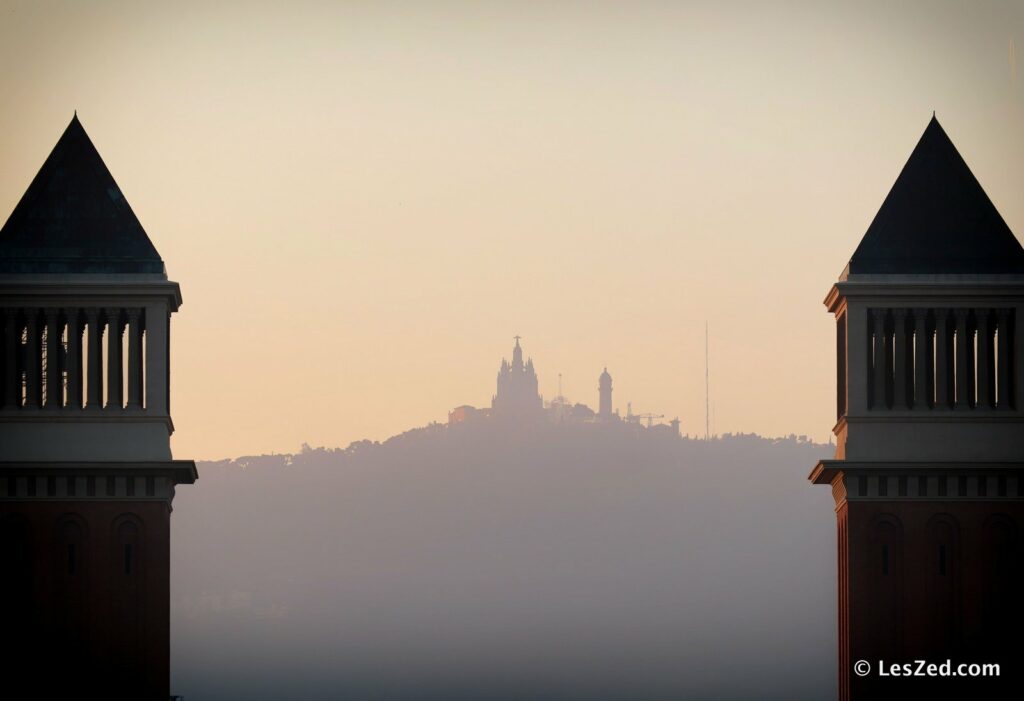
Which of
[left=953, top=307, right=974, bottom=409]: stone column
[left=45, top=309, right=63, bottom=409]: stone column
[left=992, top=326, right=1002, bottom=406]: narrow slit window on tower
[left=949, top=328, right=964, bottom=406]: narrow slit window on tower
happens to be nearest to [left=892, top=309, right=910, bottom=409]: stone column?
[left=949, top=328, right=964, bottom=406]: narrow slit window on tower

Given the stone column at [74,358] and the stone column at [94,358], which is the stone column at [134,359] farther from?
the stone column at [74,358]

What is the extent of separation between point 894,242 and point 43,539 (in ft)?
72.3

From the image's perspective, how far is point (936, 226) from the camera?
6700cm

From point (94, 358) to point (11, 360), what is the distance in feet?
6.73

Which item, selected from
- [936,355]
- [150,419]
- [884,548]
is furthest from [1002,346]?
[150,419]

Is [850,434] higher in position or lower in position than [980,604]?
higher

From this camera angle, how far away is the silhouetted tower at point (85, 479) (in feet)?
212

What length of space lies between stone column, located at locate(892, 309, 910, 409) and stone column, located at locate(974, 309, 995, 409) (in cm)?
175

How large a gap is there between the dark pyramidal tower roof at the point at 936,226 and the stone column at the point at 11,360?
804 inches

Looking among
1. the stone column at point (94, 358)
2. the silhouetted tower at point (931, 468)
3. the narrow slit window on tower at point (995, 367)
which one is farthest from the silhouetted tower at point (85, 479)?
the narrow slit window on tower at point (995, 367)

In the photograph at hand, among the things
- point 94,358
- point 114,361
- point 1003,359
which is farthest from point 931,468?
point 94,358

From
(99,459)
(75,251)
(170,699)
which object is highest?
(75,251)

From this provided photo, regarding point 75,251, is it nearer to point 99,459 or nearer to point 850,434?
point 99,459

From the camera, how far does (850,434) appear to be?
6550 cm
